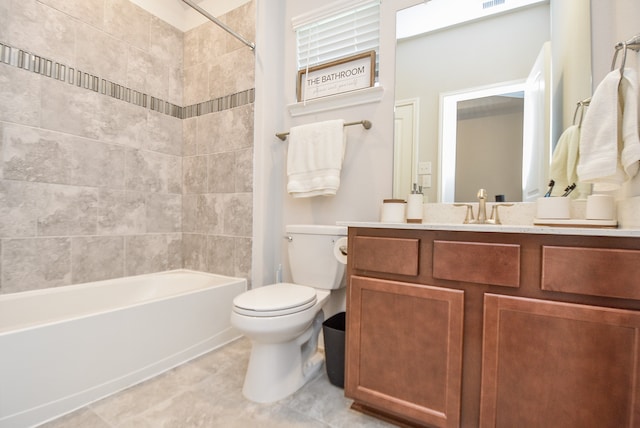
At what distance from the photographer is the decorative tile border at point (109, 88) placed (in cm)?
161

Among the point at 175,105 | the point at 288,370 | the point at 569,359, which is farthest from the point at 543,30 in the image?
the point at 175,105

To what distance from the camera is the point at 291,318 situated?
4.32 feet

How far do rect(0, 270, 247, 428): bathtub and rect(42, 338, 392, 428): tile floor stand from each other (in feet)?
0.28

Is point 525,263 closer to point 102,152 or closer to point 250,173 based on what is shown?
point 250,173

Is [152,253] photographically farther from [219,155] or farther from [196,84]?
[196,84]

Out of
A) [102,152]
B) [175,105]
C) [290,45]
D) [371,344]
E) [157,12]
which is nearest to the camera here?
[371,344]

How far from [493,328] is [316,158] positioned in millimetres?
1262

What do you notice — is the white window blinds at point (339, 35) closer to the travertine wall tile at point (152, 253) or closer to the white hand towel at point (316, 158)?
the white hand towel at point (316, 158)

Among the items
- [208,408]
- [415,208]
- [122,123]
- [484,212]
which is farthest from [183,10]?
[208,408]

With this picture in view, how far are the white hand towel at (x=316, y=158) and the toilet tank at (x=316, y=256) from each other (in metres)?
0.24

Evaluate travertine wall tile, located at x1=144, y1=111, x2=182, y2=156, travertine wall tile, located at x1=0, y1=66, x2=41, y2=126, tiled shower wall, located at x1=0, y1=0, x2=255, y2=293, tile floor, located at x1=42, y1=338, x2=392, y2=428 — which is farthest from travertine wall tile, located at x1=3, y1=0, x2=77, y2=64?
tile floor, located at x1=42, y1=338, x2=392, y2=428

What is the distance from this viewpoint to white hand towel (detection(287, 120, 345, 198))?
1.75m

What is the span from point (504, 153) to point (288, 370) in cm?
151

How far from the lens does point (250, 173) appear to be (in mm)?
2098
